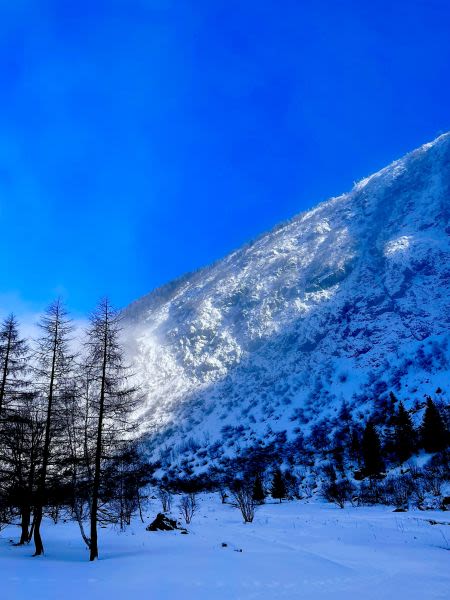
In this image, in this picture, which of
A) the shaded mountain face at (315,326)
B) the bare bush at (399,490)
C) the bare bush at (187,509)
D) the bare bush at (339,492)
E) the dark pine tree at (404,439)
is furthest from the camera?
the shaded mountain face at (315,326)

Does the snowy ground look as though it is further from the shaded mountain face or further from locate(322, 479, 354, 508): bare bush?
the shaded mountain face

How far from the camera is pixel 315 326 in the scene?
12525 centimetres

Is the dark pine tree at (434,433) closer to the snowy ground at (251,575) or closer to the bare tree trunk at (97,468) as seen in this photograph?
the snowy ground at (251,575)

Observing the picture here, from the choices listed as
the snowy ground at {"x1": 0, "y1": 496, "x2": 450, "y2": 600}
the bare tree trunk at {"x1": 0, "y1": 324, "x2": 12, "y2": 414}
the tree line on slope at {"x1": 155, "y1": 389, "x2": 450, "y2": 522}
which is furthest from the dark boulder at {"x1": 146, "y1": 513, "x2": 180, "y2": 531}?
the bare tree trunk at {"x1": 0, "y1": 324, "x2": 12, "y2": 414}

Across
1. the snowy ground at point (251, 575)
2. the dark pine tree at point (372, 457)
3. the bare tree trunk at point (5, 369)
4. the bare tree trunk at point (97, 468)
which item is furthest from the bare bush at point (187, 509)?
the bare tree trunk at point (5, 369)

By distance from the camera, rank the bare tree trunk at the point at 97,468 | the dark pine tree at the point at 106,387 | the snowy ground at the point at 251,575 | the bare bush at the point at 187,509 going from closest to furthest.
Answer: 1. the snowy ground at the point at 251,575
2. the bare tree trunk at the point at 97,468
3. the dark pine tree at the point at 106,387
4. the bare bush at the point at 187,509

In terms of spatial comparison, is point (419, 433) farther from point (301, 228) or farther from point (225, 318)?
point (301, 228)

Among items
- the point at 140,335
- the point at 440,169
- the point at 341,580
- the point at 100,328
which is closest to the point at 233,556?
the point at 341,580

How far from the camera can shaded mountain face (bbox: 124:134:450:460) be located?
3996 inches

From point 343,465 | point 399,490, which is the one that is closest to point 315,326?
point 343,465

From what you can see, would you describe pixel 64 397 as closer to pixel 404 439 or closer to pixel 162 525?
pixel 162 525

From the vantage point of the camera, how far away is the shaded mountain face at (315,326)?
333ft

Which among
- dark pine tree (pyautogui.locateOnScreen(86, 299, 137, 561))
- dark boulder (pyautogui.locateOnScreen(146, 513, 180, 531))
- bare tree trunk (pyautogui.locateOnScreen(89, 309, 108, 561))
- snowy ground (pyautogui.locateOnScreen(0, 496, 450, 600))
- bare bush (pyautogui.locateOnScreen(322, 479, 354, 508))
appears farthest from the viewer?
bare bush (pyautogui.locateOnScreen(322, 479, 354, 508))

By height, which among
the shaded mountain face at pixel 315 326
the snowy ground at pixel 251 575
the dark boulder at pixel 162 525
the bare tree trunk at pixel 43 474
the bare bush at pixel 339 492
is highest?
the shaded mountain face at pixel 315 326
